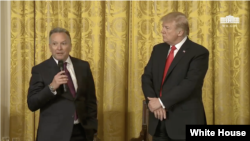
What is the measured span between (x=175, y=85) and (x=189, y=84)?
0.11 m

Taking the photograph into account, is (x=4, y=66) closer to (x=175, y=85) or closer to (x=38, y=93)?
(x=38, y=93)

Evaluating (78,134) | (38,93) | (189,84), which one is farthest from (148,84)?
(38,93)

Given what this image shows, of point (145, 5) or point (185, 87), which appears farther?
point (145, 5)

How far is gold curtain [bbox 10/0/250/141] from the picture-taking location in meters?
3.62

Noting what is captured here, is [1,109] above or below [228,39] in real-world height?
below

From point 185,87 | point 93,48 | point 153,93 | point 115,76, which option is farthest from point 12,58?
point 185,87

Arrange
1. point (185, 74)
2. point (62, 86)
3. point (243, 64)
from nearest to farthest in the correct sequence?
point (62, 86) → point (185, 74) → point (243, 64)

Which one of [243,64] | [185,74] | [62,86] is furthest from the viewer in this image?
[243,64]

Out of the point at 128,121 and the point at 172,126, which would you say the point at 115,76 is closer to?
the point at 128,121

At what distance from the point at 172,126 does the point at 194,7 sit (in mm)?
1657

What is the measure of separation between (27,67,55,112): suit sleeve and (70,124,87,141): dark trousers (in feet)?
0.98

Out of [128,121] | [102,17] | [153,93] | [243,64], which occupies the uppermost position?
[102,17]

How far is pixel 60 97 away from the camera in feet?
7.59

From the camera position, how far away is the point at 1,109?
12.1 feet
